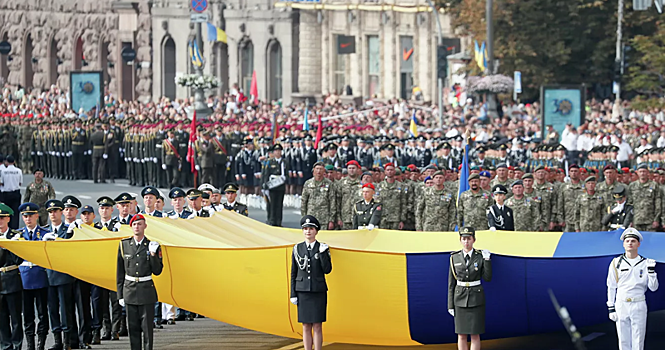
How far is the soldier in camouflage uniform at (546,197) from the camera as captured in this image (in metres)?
19.4

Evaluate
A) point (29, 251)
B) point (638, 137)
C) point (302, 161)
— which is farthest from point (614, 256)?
point (638, 137)

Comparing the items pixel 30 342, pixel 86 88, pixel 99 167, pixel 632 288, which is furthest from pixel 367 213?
pixel 86 88

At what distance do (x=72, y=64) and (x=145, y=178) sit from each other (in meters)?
39.3

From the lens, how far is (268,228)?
17016mm

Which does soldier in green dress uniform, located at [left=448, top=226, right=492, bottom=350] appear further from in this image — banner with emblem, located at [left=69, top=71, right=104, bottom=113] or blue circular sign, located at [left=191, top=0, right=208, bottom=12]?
blue circular sign, located at [left=191, top=0, right=208, bottom=12]

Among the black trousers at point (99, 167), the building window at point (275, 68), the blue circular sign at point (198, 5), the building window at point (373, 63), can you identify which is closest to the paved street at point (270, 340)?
the black trousers at point (99, 167)

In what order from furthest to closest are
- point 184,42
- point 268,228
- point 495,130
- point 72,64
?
point 72,64
point 184,42
point 495,130
point 268,228

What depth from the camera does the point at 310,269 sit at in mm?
13508

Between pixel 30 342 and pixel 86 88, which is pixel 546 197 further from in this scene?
pixel 86 88

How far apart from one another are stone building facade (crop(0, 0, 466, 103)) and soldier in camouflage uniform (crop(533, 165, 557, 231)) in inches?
1256

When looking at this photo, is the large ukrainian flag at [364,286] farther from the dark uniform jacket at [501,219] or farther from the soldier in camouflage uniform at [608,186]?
the soldier in camouflage uniform at [608,186]

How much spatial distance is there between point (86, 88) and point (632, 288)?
29.0 m

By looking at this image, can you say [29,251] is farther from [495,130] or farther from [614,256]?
[495,130]

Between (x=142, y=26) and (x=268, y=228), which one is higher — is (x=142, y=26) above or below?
above
